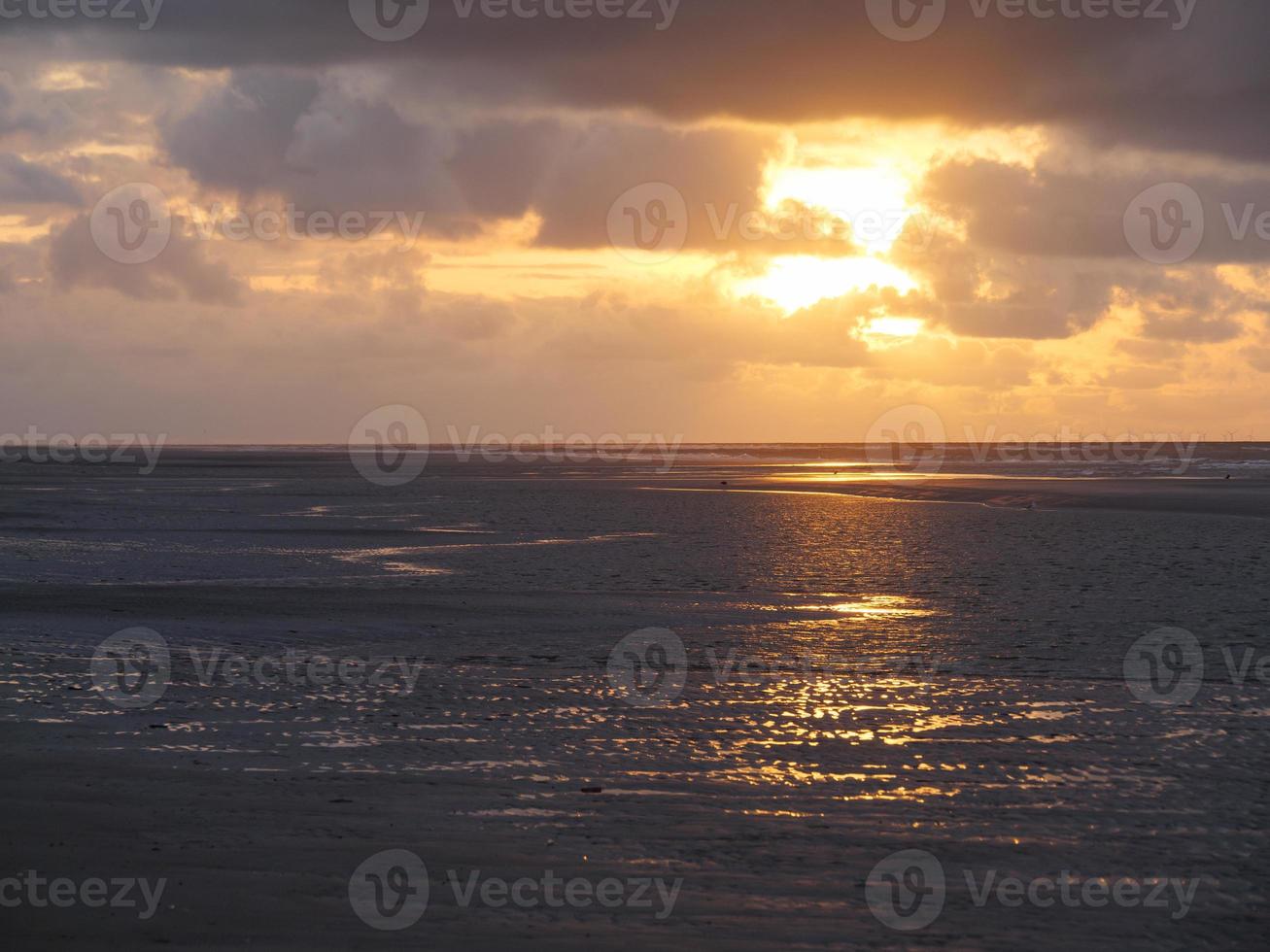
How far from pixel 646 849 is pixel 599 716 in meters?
4.90

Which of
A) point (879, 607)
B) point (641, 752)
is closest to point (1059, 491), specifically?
point (879, 607)

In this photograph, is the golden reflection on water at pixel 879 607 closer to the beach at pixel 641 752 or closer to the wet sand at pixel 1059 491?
the beach at pixel 641 752

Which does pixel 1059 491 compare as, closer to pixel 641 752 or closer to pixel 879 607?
pixel 879 607

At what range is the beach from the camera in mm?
8789

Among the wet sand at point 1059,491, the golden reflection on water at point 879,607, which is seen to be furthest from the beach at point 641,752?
the wet sand at point 1059,491

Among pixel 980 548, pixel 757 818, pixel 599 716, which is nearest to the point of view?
pixel 757 818

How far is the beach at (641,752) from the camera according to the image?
879 centimetres

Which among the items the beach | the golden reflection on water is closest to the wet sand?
the beach

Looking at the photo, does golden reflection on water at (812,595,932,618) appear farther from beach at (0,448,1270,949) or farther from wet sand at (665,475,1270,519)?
wet sand at (665,475,1270,519)

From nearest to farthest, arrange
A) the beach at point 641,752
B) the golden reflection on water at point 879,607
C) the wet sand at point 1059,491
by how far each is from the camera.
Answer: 1. the beach at point 641,752
2. the golden reflection on water at point 879,607
3. the wet sand at point 1059,491

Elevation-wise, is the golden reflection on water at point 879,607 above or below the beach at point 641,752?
above

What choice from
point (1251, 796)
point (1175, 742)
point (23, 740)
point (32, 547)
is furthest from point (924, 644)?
point (32, 547)

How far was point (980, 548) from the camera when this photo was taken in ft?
121

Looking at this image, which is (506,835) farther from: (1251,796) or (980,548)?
(980,548)
